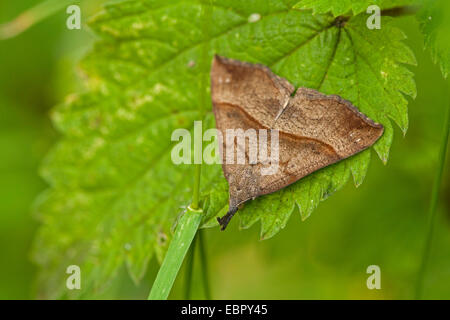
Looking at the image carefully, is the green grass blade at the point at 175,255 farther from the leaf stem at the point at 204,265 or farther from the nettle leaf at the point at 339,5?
the nettle leaf at the point at 339,5

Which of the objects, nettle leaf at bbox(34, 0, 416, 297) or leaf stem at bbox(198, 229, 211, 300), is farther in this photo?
leaf stem at bbox(198, 229, 211, 300)

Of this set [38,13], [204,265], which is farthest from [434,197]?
[38,13]

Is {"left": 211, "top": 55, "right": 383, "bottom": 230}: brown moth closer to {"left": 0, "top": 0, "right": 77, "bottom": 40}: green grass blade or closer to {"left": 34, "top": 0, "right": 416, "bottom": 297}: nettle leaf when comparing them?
{"left": 34, "top": 0, "right": 416, "bottom": 297}: nettle leaf

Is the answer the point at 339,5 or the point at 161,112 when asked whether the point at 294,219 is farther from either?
the point at 339,5

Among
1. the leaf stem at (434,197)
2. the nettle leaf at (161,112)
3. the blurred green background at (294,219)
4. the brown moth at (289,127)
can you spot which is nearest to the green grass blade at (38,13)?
the nettle leaf at (161,112)

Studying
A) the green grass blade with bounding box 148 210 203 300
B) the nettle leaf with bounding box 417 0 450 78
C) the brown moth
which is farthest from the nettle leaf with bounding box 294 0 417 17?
the green grass blade with bounding box 148 210 203 300
